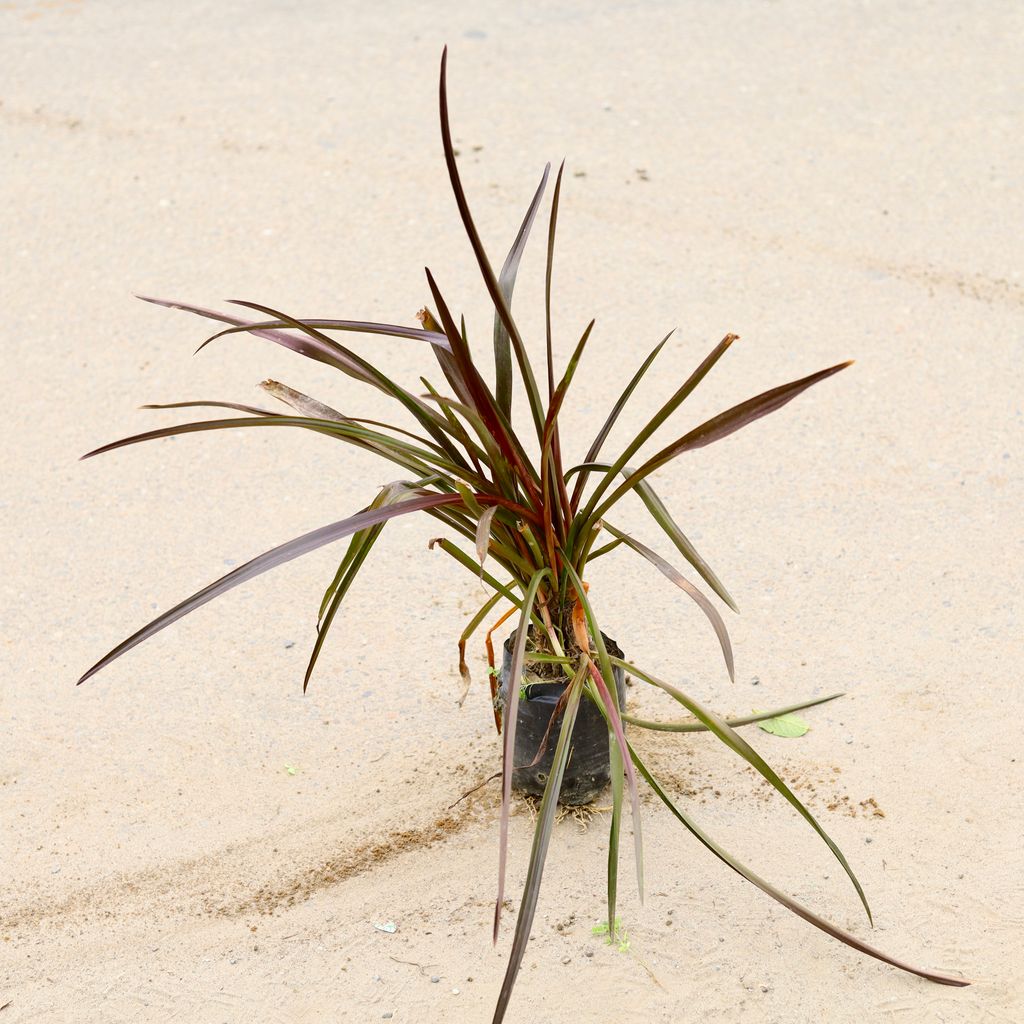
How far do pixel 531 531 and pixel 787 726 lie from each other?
25.0 inches

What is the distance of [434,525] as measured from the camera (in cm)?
258

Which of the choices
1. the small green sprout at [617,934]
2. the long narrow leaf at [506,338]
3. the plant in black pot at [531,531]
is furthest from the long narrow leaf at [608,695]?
the long narrow leaf at [506,338]

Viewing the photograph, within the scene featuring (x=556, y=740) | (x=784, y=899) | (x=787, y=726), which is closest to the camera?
(x=784, y=899)

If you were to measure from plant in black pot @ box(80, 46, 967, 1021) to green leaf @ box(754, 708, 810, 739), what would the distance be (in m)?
0.32

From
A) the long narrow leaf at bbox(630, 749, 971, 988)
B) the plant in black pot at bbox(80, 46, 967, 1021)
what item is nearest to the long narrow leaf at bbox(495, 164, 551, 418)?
the plant in black pot at bbox(80, 46, 967, 1021)

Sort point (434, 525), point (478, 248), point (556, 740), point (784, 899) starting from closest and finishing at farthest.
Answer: point (478, 248)
point (784, 899)
point (556, 740)
point (434, 525)

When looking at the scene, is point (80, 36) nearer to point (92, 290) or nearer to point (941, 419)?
point (92, 290)

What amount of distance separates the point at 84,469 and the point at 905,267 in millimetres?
1965

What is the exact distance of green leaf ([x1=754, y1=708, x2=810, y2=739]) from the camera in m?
2.07

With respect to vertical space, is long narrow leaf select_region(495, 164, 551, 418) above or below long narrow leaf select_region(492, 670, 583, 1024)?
above

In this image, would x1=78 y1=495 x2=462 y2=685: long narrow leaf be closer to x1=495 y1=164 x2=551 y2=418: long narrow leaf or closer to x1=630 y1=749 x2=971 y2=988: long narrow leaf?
x1=495 y1=164 x2=551 y2=418: long narrow leaf

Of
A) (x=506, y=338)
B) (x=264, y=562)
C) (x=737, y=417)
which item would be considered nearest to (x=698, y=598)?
(x=737, y=417)

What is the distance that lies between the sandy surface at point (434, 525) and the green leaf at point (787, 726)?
0.10 feet

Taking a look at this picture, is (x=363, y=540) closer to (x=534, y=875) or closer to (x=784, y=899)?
(x=534, y=875)
